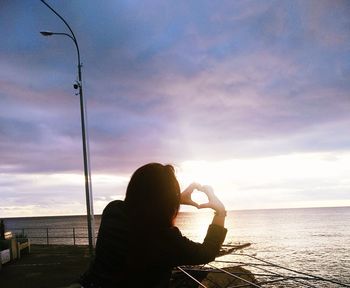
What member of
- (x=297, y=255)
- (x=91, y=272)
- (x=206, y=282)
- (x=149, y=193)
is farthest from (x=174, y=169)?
(x=297, y=255)

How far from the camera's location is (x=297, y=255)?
56.7 m

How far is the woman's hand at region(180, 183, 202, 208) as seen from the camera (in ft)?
8.64

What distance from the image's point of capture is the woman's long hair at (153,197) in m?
2.30

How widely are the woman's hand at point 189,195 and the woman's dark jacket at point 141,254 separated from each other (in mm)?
349

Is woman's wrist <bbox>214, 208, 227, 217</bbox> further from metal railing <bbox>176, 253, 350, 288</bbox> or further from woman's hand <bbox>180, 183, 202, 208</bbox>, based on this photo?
metal railing <bbox>176, 253, 350, 288</bbox>

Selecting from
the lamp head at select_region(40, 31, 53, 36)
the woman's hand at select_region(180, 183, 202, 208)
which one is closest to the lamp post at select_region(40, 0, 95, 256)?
the lamp head at select_region(40, 31, 53, 36)

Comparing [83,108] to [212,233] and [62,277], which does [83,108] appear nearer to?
[62,277]

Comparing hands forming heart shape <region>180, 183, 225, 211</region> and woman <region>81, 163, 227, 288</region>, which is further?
hands forming heart shape <region>180, 183, 225, 211</region>

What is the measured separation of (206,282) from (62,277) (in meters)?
5.22

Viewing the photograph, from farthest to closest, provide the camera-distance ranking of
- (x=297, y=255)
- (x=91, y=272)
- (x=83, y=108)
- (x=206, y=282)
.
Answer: (x=297, y=255)
(x=83, y=108)
(x=206, y=282)
(x=91, y=272)

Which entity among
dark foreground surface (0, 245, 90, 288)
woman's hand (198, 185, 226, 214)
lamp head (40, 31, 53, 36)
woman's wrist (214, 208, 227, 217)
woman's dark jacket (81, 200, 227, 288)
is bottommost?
dark foreground surface (0, 245, 90, 288)

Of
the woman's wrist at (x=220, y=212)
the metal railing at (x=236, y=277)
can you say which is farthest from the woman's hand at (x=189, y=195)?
the metal railing at (x=236, y=277)

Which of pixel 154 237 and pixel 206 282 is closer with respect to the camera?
pixel 154 237

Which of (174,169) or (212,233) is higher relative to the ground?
(174,169)
